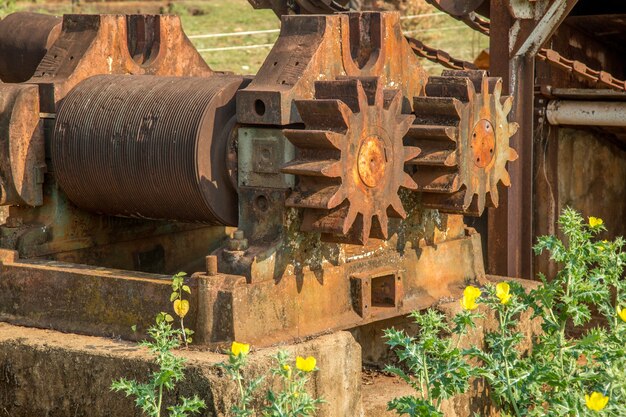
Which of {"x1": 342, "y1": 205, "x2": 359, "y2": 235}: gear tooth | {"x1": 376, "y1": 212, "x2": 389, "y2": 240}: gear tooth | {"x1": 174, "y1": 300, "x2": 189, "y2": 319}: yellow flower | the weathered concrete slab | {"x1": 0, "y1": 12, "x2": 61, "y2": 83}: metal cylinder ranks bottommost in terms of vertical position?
the weathered concrete slab

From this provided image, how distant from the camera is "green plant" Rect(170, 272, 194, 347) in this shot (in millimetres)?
5969

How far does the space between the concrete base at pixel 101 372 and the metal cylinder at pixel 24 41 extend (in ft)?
6.76

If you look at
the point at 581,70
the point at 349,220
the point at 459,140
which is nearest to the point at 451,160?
the point at 459,140

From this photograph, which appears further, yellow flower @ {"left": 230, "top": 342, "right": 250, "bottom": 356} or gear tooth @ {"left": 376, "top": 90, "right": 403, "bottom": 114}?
gear tooth @ {"left": 376, "top": 90, "right": 403, "bottom": 114}

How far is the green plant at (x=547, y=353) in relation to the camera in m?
5.79

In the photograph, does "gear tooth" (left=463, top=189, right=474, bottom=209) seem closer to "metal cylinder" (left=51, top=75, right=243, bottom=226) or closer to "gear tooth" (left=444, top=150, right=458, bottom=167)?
"gear tooth" (left=444, top=150, right=458, bottom=167)

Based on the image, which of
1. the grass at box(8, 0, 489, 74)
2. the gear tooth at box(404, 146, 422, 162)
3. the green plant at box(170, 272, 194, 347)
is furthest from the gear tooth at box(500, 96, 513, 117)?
the grass at box(8, 0, 489, 74)

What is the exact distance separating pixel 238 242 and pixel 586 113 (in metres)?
3.82

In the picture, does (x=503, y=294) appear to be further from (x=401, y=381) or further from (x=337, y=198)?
(x=401, y=381)

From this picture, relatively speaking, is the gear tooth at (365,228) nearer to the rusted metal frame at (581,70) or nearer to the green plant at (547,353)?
the green plant at (547,353)

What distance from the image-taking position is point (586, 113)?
923 cm

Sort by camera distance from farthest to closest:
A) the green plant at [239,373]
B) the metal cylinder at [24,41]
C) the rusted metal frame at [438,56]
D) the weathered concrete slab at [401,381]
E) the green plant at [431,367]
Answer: the rusted metal frame at [438,56] → the metal cylinder at [24,41] → the weathered concrete slab at [401,381] → the green plant at [431,367] → the green plant at [239,373]

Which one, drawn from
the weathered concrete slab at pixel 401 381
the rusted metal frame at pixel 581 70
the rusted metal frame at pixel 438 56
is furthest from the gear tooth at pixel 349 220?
the rusted metal frame at pixel 438 56

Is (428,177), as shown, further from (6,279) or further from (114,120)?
(6,279)
